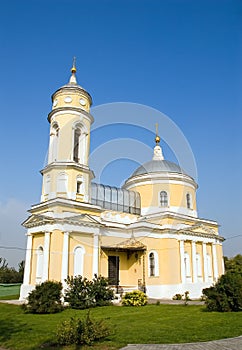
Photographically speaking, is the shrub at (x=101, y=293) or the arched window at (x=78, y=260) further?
the arched window at (x=78, y=260)

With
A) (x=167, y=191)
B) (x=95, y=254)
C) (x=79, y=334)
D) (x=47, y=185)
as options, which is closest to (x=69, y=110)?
(x=47, y=185)

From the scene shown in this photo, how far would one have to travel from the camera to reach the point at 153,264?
2611 cm

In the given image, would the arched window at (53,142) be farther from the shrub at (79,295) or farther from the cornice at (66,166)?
the shrub at (79,295)

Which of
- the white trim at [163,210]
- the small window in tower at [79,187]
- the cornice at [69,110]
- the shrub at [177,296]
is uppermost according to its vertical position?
the cornice at [69,110]

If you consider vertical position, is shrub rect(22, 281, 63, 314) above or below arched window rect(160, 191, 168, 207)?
below

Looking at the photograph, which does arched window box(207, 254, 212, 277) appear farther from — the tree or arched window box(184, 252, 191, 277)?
the tree

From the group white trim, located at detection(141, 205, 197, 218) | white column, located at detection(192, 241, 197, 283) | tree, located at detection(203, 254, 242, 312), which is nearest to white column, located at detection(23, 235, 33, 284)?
white trim, located at detection(141, 205, 197, 218)

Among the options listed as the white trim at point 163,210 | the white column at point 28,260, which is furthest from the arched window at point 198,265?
the white column at point 28,260

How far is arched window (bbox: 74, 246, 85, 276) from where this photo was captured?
70.3 ft

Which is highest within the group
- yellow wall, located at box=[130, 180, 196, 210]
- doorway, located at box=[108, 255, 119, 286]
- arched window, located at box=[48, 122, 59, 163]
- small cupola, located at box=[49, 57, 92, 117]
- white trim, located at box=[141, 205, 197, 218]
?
small cupola, located at box=[49, 57, 92, 117]

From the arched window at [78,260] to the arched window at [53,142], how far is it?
7.12 metres

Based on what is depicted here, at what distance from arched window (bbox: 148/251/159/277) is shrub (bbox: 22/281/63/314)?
33.8ft

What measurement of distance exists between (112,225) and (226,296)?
40.6 feet

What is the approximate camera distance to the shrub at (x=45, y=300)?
640 inches
